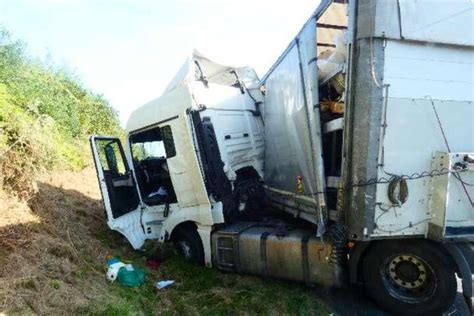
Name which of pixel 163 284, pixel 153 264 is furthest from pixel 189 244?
pixel 163 284

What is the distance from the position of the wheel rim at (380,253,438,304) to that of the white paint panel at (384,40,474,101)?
157 cm

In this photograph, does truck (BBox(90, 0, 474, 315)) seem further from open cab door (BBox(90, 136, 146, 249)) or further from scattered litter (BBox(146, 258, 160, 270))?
scattered litter (BBox(146, 258, 160, 270))

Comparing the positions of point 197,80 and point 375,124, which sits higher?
point 197,80

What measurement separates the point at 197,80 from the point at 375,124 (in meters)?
3.18

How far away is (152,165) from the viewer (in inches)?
259

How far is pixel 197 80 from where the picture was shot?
5984 millimetres

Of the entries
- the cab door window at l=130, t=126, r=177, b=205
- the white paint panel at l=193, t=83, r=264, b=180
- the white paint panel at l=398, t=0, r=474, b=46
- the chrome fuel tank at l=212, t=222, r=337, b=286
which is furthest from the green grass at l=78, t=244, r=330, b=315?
the white paint panel at l=398, t=0, r=474, b=46

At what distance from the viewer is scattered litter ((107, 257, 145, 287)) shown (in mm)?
4871

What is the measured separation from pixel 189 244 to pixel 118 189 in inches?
60.7

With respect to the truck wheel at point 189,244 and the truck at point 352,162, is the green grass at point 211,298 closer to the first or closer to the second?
the truck at point 352,162

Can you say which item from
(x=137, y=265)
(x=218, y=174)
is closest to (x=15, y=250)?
(x=137, y=265)

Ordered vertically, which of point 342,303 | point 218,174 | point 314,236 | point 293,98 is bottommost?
point 342,303

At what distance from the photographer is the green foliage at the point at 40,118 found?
20.1 feet

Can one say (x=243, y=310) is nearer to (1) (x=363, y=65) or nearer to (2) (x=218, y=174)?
(2) (x=218, y=174)
